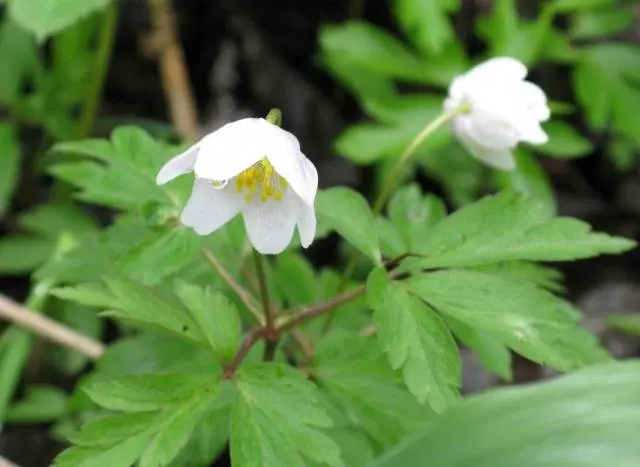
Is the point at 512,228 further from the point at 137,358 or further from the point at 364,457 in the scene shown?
the point at 137,358

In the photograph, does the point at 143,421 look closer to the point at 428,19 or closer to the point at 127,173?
the point at 127,173

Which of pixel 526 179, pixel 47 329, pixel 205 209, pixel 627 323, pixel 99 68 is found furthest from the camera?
pixel 99 68

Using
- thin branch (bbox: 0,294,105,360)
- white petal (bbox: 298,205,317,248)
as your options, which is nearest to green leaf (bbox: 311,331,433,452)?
white petal (bbox: 298,205,317,248)

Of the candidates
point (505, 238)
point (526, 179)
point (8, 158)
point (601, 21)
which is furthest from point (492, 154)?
point (8, 158)

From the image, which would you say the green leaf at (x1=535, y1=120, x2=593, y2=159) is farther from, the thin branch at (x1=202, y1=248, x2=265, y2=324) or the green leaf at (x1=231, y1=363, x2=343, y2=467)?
the green leaf at (x1=231, y1=363, x2=343, y2=467)

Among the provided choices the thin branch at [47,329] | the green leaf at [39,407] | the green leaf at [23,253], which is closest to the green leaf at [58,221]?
the green leaf at [23,253]

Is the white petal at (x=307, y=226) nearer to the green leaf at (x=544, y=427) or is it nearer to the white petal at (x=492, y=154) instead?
the green leaf at (x=544, y=427)

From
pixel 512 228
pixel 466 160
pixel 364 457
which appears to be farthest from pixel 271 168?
pixel 466 160
